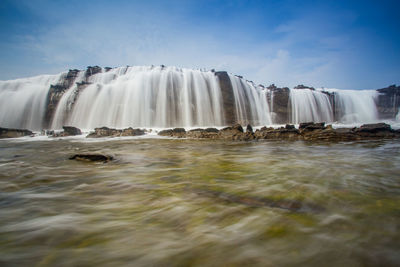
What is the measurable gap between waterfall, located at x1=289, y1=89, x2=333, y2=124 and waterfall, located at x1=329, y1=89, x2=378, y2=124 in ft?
9.10

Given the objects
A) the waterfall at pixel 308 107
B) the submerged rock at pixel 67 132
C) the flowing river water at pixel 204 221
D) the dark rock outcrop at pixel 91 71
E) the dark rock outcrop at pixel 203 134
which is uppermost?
the dark rock outcrop at pixel 91 71

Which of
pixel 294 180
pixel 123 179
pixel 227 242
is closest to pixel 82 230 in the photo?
pixel 227 242

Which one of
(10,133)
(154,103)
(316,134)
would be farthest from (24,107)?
(316,134)

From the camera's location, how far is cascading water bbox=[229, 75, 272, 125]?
25828mm

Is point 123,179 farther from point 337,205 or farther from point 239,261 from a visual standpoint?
point 337,205

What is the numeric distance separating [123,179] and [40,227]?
1608 millimetres

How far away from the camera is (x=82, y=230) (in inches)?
62.3

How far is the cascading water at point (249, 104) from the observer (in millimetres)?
25828

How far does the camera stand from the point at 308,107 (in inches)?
1154

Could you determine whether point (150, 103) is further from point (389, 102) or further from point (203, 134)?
point (389, 102)

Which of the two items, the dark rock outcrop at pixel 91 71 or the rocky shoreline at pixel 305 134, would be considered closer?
the rocky shoreline at pixel 305 134

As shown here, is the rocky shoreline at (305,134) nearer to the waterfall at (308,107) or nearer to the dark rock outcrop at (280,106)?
the dark rock outcrop at (280,106)

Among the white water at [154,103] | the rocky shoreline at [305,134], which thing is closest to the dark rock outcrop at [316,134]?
the rocky shoreline at [305,134]

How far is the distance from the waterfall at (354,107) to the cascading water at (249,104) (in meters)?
13.3
